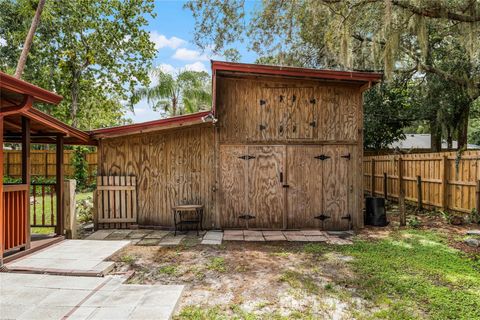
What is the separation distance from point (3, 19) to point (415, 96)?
18365mm

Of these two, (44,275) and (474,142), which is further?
(474,142)

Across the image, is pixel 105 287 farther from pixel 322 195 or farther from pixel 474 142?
pixel 474 142

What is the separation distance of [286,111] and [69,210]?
4.49 m

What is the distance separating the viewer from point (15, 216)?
12.9ft

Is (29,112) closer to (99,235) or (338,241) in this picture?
(99,235)

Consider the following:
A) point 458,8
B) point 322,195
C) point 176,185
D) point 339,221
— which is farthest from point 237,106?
point 458,8

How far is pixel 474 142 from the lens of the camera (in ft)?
91.7

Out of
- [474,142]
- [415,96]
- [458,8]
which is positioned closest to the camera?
[458,8]

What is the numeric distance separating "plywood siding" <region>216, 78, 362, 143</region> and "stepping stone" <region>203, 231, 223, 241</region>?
1866mm

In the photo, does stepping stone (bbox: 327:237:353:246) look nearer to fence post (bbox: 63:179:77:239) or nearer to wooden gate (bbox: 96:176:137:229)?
wooden gate (bbox: 96:176:137:229)

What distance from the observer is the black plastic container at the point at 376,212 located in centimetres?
678

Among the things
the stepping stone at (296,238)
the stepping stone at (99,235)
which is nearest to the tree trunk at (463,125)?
the stepping stone at (296,238)

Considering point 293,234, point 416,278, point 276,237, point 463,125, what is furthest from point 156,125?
point 463,125

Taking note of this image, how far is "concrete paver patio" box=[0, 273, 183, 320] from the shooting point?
8.46ft
